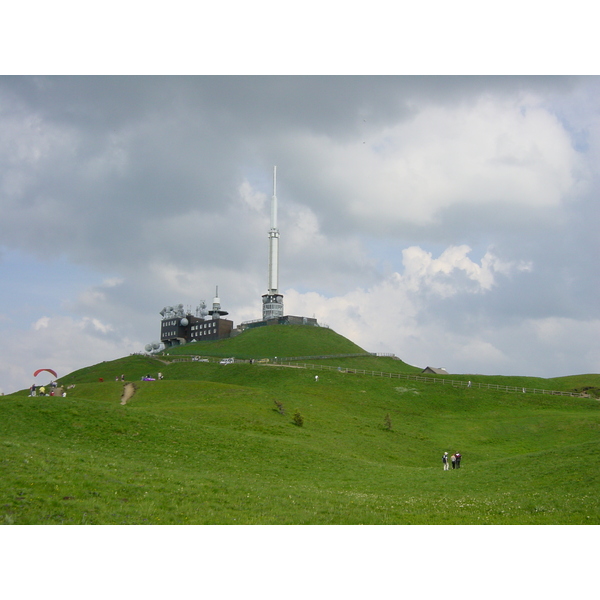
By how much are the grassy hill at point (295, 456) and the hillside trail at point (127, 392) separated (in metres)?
1.29

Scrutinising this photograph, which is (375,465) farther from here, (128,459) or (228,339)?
(228,339)

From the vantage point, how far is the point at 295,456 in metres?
46.1

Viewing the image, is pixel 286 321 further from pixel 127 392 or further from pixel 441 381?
pixel 127 392

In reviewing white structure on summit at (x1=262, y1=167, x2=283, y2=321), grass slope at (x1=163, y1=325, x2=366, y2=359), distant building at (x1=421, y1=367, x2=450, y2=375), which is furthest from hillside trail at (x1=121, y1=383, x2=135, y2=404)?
white structure on summit at (x1=262, y1=167, x2=283, y2=321)

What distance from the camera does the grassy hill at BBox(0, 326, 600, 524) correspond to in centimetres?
2414

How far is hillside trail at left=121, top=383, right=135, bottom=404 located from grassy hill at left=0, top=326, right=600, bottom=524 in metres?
1.29

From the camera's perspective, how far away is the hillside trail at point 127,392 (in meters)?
74.2

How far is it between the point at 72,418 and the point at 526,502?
36857 mm

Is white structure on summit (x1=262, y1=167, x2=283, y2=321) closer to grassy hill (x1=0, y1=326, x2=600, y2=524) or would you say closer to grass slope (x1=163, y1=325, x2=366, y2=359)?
grass slope (x1=163, y1=325, x2=366, y2=359)

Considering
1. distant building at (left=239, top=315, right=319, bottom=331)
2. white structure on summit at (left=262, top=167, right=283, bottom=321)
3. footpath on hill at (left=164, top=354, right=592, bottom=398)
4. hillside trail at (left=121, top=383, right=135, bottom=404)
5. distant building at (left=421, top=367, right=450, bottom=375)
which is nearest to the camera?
hillside trail at (left=121, top=383, right=135, bottom=404)

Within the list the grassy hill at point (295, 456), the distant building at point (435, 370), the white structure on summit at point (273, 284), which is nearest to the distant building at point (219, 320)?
the white structure on summit at point (273, 284)

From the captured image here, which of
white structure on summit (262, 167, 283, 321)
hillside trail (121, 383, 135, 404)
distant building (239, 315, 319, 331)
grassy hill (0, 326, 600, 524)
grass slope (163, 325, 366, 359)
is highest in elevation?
white structure on summit (262, 167, 283, 321)

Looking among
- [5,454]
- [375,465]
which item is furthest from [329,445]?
[5,454]

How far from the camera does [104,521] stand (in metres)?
20.6
